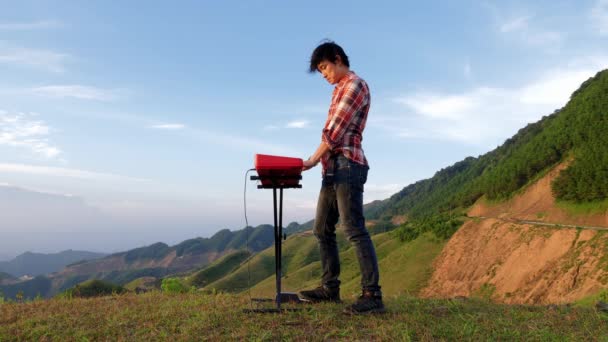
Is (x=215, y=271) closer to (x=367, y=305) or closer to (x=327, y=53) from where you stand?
(x=367, y=305)

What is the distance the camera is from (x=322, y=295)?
586 cm

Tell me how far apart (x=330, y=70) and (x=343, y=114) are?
0.66 m

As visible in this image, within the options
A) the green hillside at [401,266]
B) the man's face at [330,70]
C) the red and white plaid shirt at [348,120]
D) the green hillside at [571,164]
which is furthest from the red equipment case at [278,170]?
the green hillside at [571,164]

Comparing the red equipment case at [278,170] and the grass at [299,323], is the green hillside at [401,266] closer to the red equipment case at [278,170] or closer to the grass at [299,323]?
the grass at [299,323]

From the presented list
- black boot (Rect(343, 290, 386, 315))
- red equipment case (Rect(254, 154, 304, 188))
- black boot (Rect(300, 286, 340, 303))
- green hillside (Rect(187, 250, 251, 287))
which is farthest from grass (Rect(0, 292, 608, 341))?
green hillside (Rect(187, 250, 251, 287))

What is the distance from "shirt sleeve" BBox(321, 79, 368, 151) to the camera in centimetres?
505

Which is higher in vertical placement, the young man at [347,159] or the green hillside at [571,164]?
the green hillside at [571,164]

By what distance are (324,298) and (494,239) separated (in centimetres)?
3572

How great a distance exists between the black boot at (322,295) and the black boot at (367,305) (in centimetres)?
67

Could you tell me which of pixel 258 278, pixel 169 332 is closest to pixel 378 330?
pixel 169 332

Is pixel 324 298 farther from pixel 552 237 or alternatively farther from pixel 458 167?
pixel 458 167

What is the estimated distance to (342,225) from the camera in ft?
17.2

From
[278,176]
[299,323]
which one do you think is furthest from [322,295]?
[278,176]

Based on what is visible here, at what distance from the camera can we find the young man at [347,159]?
5090mm
